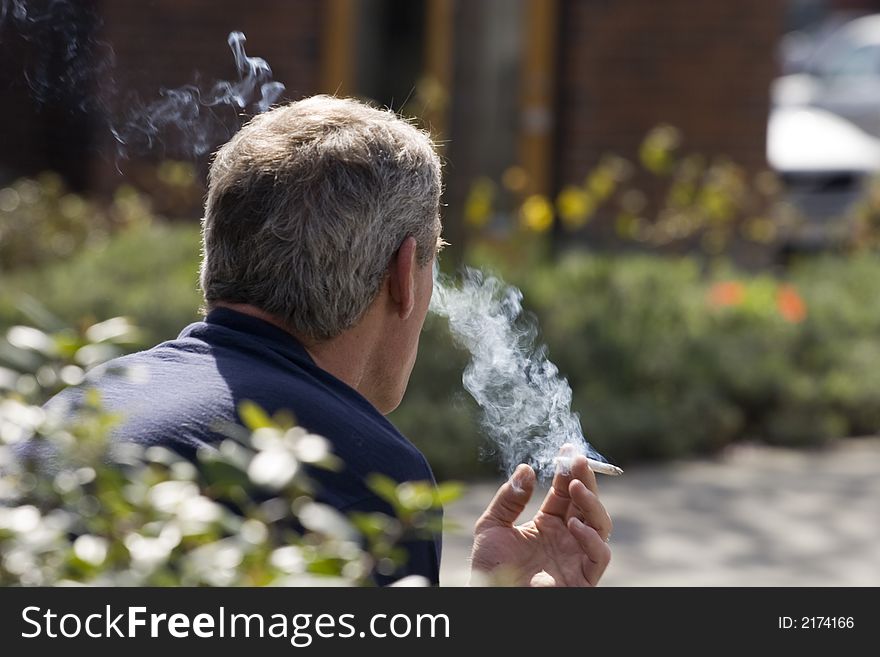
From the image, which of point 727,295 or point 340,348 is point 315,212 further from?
point 727,295

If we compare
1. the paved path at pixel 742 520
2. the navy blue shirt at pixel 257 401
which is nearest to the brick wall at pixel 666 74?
the paved path at pixel 742 520

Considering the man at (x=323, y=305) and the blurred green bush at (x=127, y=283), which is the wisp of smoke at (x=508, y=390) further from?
the blurred green bush at (x=127, y=283)

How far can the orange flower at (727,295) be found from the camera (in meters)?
8.13

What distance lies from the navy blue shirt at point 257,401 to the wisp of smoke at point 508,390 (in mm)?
845

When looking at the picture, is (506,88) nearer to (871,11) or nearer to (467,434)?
(467,434)

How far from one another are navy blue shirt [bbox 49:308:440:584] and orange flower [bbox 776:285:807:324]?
6112 mm

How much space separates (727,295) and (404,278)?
603 cm

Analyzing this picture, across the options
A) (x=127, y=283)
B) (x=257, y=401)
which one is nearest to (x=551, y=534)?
(x=257, y=401)

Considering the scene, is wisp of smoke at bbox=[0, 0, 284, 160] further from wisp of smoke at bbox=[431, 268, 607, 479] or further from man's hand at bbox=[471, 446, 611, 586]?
man's hand at bbox=[471, 446, 611, 586]

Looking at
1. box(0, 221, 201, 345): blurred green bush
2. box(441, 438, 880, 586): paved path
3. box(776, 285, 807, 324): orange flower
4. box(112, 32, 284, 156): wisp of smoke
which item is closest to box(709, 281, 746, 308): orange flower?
box(776, 285, 807, 324): orange flower

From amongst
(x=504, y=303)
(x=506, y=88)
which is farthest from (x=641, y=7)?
(x=504, y=303)

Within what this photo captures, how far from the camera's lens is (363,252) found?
2.32m

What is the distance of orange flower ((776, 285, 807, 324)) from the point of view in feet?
26.4

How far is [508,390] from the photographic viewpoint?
3.27 m
